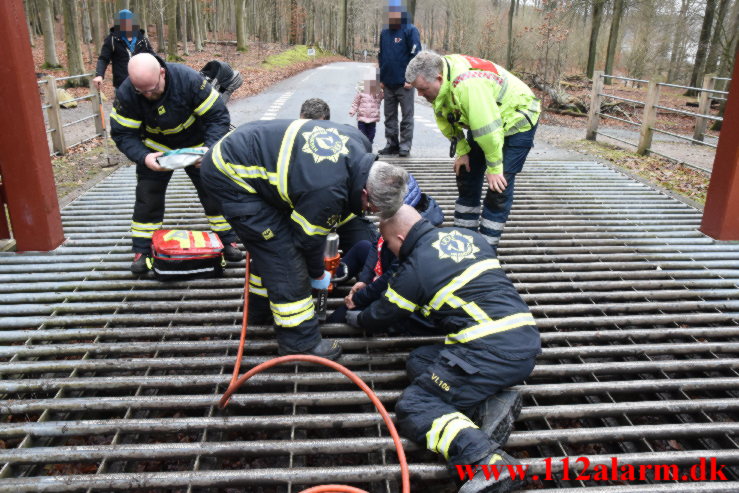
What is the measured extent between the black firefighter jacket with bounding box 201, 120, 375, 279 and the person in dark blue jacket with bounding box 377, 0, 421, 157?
3840 millimetres

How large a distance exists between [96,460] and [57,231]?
250 centimetres

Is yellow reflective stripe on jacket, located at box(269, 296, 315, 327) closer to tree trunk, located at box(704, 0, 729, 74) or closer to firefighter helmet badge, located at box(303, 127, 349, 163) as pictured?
firefighter helmet badge, located at box(303, 127, 349, 163)

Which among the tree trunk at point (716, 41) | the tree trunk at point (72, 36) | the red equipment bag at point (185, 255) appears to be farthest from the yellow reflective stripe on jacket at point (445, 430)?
the tree trunk at point (716, 41)

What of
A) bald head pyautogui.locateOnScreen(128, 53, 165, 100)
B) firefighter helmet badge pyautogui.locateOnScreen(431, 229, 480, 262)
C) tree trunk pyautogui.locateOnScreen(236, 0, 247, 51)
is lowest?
firefighter helmet badge pyautogui.locateOnScreen(431, 229, 480, 262)

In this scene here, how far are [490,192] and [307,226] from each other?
167 centimetres

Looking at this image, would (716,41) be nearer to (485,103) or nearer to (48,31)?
(485,103)

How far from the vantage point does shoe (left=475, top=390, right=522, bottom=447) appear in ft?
7.43

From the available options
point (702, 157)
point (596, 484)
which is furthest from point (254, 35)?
point (596, 484)

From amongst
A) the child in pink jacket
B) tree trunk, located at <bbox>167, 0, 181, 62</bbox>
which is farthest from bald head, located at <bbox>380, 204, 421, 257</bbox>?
tree trunk, located at <bbox>167, 0, 181, 62</bbox>

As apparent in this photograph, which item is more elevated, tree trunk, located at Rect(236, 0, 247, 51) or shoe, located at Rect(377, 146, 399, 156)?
tree trunk, located at Rect(236, 0, 247, 51)

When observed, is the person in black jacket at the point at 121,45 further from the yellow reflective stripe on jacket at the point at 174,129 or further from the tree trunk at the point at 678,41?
the tree trunk at the point at 678,41

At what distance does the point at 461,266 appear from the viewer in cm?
244

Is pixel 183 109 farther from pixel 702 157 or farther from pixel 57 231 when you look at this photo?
A: pixel 702 157

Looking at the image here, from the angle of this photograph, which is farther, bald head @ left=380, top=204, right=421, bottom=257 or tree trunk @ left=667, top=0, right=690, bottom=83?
tree trunk @ left=667, top=0, right=690, bottom=83
